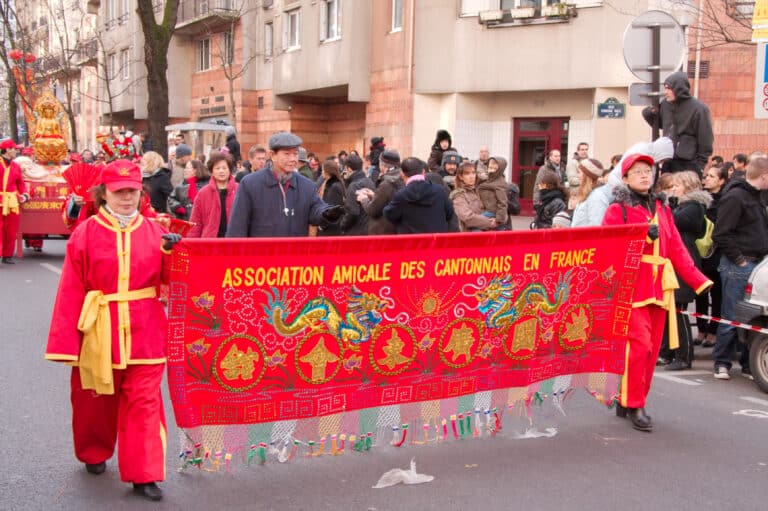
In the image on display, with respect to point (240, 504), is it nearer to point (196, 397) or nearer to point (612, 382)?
point (196, 397)

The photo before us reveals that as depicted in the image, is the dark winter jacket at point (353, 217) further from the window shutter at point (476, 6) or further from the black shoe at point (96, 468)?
the window shutter at point (476, 6)

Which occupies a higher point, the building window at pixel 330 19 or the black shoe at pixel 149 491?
the building window at pixel 330 19

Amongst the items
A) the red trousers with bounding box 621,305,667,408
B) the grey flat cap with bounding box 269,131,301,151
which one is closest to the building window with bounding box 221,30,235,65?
the grey flat cap with bounding box 269,131,301,151

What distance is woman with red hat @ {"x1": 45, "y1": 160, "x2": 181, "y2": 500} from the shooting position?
16.4 ft

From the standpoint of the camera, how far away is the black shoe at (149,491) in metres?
5.08

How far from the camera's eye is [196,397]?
17.0 feet

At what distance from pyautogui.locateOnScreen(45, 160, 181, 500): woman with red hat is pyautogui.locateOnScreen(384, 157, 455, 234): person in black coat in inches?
156

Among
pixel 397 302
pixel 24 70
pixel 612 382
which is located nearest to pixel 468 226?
pixel 612 382

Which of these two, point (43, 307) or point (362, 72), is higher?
point (362, 72)

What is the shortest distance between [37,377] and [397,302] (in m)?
3.93

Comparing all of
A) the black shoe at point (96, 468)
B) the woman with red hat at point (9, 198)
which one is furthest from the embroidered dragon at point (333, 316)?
the woman with red hat at point (9, 198)

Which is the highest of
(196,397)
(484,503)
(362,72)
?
(362,72)

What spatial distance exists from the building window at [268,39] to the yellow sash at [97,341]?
3187 cm

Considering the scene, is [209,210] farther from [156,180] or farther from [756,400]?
[756,400]
